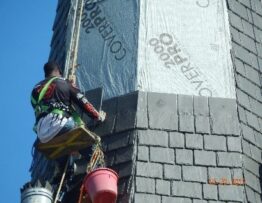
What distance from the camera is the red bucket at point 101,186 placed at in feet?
24.2

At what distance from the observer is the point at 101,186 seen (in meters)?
7.40

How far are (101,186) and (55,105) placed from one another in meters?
1.38

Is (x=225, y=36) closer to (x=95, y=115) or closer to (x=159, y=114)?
(x=159, y=114)

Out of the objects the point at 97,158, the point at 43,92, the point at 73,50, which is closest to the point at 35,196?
the point at 97,158

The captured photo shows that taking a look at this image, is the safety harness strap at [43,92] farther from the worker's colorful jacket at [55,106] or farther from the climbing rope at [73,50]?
the climbing rope at [73,50]

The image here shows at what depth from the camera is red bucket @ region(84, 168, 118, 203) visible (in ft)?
24.2

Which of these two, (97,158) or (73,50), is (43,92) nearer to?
(97,158)

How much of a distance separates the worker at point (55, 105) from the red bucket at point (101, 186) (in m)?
0.85

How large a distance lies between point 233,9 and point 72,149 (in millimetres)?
3491
